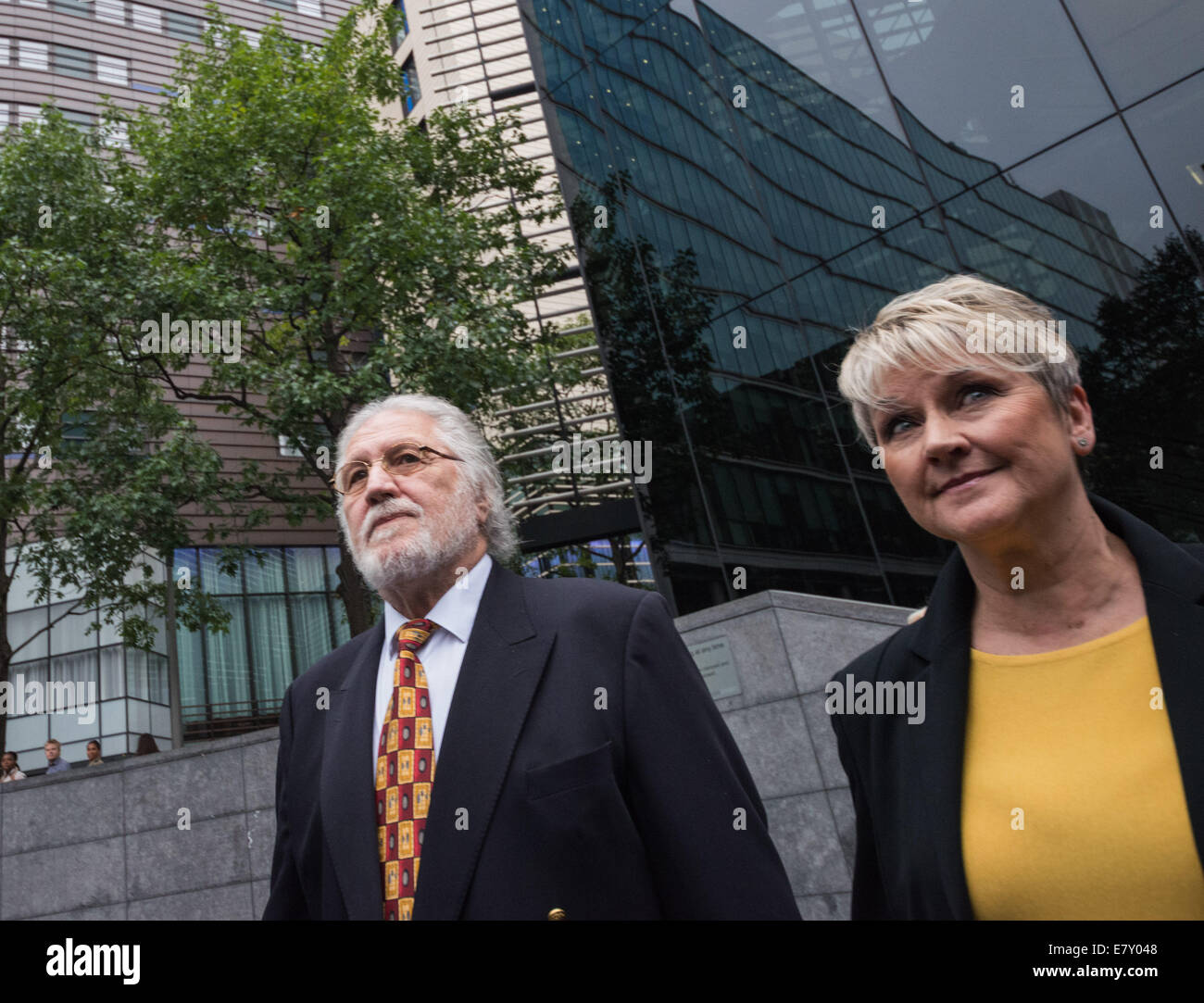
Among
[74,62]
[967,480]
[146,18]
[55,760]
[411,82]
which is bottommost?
[967,480]

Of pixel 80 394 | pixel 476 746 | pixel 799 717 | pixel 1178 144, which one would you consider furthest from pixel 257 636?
pixel 476 746

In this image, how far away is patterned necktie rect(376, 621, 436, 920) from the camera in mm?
2404

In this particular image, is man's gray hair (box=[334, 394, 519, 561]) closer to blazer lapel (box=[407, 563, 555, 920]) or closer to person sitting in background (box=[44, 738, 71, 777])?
blazer lapel (box=[407, 563, 555, 920])

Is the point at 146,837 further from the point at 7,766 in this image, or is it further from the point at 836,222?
the point at 836,222

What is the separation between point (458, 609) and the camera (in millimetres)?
2869

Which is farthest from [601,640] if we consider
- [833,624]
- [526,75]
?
[526,75]

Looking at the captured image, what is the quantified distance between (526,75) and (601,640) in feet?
82.1

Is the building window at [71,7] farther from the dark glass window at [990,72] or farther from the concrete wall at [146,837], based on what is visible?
the concrete wall at [146,837]

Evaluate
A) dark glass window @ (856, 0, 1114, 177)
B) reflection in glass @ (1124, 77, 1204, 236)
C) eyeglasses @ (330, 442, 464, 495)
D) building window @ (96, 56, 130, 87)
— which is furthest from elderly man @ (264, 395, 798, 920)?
building window @ (96, 56, 130, 87)

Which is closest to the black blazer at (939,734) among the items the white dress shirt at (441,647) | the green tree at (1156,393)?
the white dress shirt at (441,647)

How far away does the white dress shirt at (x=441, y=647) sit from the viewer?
2.65 m

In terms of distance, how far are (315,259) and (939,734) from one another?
55.0ft

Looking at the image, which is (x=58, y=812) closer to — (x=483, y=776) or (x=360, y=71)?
(x=483, y=776)

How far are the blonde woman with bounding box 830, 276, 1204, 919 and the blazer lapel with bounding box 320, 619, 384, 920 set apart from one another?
115 centimetres
